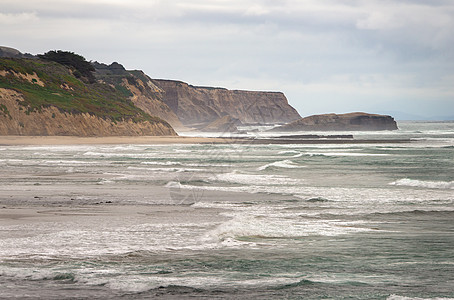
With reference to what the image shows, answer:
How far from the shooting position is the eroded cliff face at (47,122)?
2452 inches

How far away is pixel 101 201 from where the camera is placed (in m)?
16.0

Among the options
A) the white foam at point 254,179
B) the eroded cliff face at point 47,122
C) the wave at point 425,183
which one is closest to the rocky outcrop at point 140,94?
the eroded cliff face at point 47,122

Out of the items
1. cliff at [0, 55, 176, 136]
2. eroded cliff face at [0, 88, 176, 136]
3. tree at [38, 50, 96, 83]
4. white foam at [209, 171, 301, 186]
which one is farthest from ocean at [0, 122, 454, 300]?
tree at [38, 50, 96, 83]

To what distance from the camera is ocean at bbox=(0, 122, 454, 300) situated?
743 centimetres

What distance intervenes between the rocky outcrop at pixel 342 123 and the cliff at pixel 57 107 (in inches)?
2367

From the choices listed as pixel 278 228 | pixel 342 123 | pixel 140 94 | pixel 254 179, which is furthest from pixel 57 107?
pixel 342 123

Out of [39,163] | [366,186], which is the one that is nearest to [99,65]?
[39,163]

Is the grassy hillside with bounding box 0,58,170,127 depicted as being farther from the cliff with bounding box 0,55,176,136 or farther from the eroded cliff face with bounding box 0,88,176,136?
the eroded cliff face with bounding box 0,88,176,136

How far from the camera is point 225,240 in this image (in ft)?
34.6

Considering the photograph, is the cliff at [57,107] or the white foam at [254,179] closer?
the white foam at [254,179]

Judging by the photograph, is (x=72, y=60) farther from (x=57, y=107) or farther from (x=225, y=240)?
(x=225, y=240)

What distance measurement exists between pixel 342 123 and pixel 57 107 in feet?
286

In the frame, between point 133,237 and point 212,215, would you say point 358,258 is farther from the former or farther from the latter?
point 212,215

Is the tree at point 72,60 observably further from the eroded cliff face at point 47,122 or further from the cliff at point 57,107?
the eroded cliff face at point 47,122
